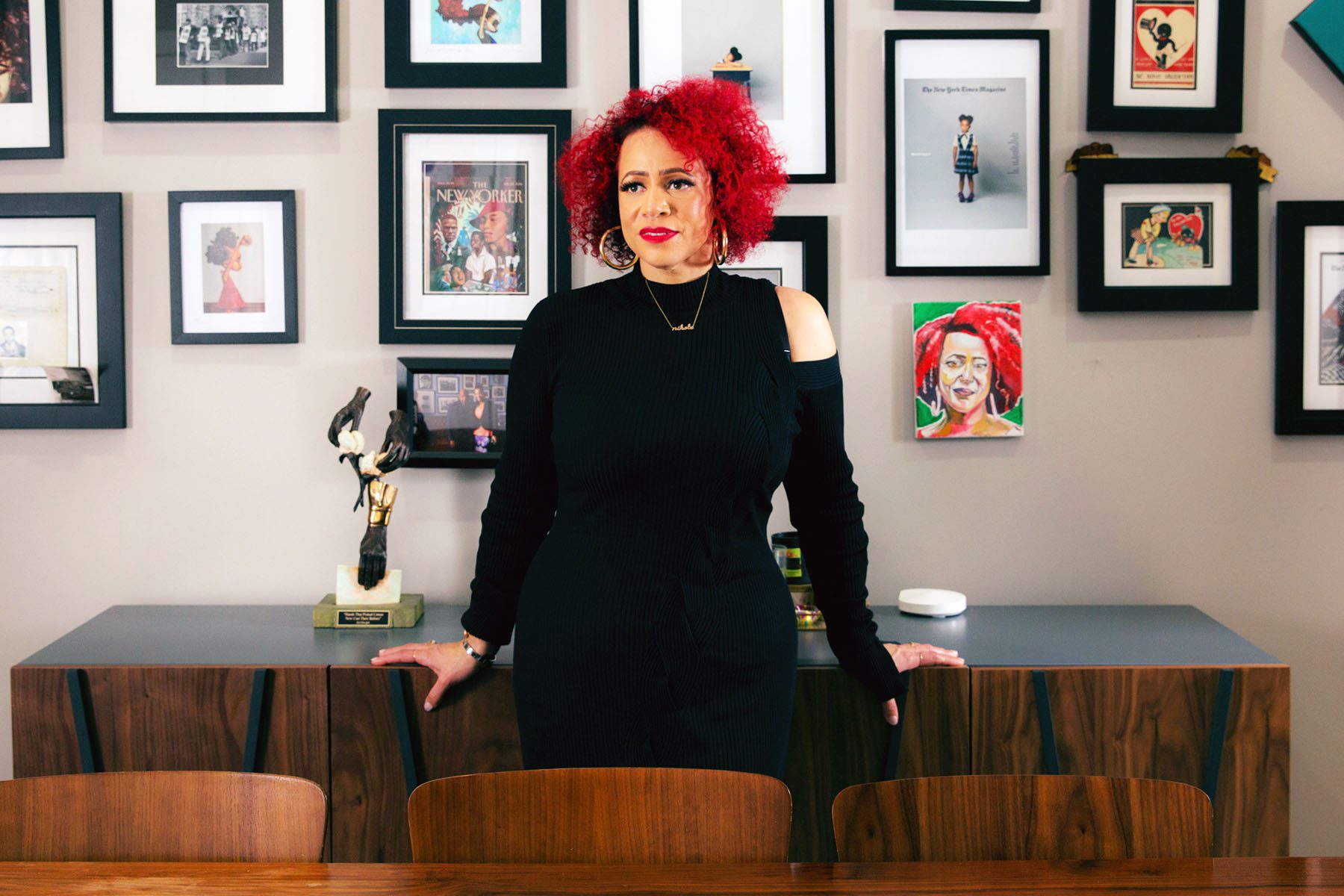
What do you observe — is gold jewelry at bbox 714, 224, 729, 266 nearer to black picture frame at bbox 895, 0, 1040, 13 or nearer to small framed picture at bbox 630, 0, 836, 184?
small framed picture at bbox 630, 0, 836, 184

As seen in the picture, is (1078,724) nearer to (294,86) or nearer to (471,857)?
(471,857)

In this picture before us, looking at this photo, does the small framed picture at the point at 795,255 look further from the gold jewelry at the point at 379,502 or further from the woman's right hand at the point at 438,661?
the woman's right hand at the point at 438,661

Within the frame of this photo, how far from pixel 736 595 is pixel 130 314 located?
156 cm

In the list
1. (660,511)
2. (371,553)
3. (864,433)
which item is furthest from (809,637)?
(371,553)

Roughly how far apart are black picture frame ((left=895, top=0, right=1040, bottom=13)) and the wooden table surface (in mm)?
1794

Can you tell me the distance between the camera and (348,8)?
2.18 meters

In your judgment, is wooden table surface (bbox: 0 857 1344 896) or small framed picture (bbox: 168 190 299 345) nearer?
wooden table surface (bbox: 0 857 1344 896)

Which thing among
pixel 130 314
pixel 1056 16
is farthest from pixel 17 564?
pixel 1056 16

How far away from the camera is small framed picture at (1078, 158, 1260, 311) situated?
7.13 feet

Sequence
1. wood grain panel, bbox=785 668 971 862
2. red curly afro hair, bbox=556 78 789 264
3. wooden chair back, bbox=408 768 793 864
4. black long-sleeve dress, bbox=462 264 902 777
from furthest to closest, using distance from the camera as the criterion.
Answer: wood grain panel, bbox=785 668 971 862 → red curly afro hair, bbox=556 78 789 264 → black long-sleeve dress, bbox=462 264 902 777 → wooden chair back, bbox=408 768 793 864

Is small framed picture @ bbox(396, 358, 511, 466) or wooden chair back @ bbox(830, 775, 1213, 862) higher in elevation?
small framed picture @ bbox(396, 358, 511, 466)

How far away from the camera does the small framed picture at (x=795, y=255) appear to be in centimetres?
217

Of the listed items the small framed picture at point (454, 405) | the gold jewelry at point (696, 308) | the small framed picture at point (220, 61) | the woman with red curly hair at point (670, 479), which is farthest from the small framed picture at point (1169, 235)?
the small framed picture at point (220, 61)

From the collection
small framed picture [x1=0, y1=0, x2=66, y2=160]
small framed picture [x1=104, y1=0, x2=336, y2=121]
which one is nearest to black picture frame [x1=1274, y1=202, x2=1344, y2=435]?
small framed picture [x1=104, y1=0, x2=336, y2=121]
